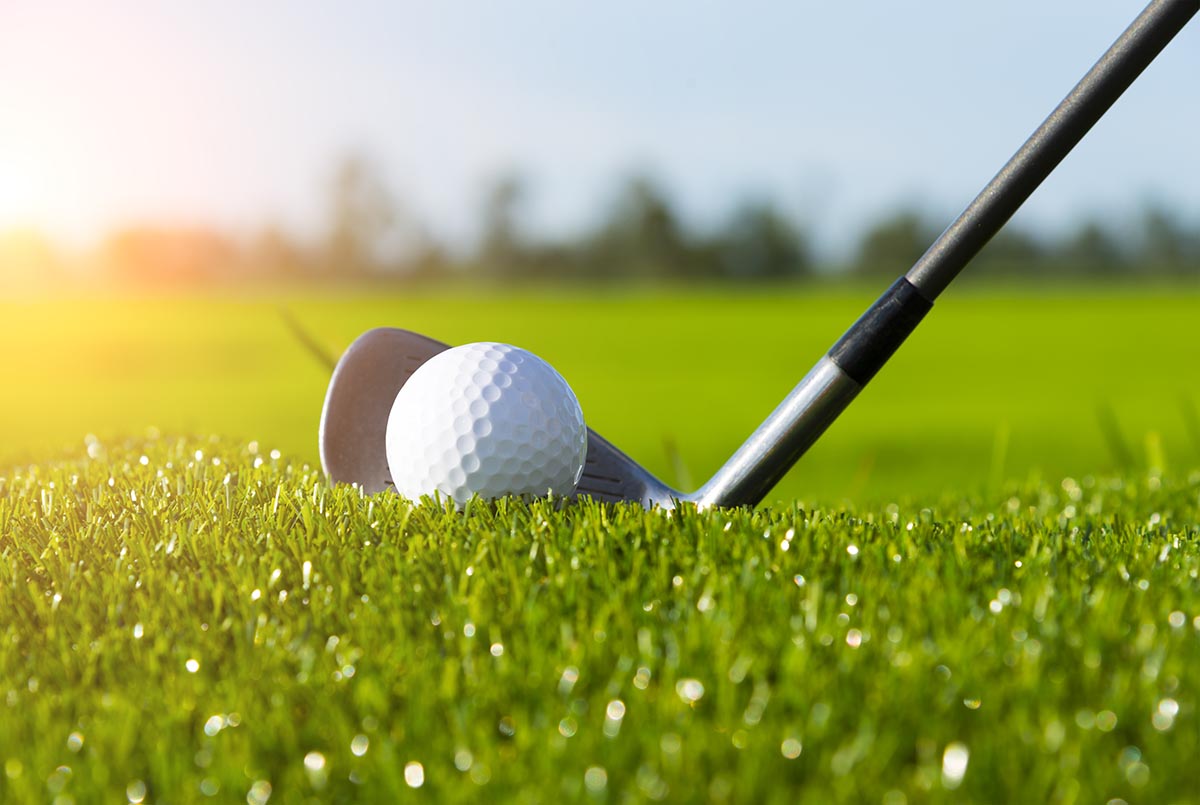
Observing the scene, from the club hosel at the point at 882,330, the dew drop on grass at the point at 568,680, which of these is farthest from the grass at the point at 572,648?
the club hosel at the point at 882,330

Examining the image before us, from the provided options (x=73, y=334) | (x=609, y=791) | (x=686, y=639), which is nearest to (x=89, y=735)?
(x=609, y=791)

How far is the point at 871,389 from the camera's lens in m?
13.1

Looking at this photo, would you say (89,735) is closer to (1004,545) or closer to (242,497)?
(242,497)

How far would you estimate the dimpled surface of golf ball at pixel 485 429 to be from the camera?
284 cm

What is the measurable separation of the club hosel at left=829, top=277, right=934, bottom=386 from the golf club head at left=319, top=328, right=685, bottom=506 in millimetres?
819

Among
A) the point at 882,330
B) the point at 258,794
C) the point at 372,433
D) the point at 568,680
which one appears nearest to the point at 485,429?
the point at 372,433

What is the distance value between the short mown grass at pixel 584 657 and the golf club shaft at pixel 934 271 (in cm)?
17

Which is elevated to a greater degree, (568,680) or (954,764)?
(954,764)

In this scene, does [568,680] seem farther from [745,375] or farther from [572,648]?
[745,375]

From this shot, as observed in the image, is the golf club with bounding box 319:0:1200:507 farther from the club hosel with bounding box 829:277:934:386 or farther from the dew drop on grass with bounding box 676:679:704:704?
the dew drop on grass with bounding box 676:679:704:704

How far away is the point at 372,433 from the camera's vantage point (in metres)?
3.31

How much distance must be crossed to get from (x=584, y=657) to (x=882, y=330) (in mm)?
1230

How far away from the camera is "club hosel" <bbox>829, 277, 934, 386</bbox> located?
2582 mm

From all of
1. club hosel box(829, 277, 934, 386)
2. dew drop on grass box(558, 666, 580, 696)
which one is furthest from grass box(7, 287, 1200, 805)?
club hosel box(829, 277, 934, 386)
